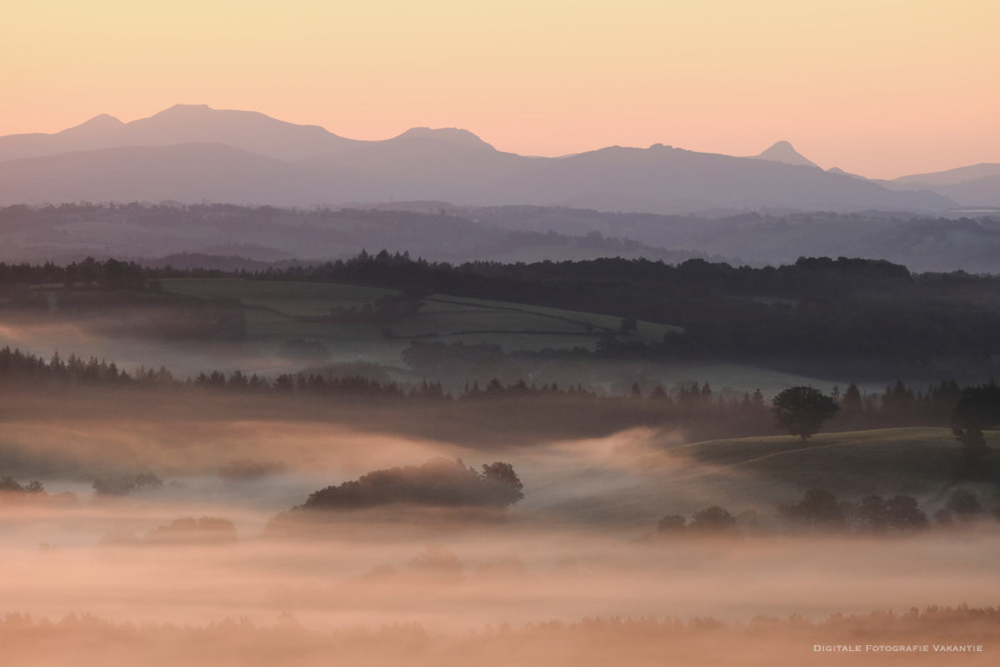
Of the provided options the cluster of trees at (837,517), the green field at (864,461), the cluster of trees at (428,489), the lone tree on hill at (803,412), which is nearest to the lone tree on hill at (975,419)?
the green field at (864,461)

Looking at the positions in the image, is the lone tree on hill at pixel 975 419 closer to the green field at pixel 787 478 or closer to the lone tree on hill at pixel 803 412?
the green field at pixel 787 478

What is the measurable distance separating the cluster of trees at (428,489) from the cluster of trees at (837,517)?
23.7 m

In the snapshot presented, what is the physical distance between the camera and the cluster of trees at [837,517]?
84.9 m

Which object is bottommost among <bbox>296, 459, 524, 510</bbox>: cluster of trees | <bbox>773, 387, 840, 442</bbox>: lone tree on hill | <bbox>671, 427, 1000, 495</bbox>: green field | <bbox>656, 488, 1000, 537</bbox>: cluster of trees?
<bbox>296, 459, 524, 510</bbox>: cluster of trees

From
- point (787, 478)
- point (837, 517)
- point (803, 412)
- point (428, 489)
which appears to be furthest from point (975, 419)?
point (428, 489)

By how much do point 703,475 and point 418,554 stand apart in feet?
87.9

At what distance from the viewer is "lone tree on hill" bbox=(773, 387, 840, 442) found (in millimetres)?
110188

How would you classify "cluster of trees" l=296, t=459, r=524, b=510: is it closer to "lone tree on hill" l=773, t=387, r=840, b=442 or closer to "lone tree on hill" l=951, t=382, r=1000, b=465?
"lone tree on hill" l=773, t=387, r=840, b=442

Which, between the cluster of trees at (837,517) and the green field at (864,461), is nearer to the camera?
the cluster of trees at (837,517)

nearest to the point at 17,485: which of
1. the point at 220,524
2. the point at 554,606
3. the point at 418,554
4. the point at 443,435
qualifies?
the point at 220,524

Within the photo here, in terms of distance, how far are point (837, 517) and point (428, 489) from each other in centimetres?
4200

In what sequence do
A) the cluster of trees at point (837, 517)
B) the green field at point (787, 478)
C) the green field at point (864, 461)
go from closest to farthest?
the cluster of trees at point (837, 517), the green field at point (787, 478), the green field at point (864, 461)

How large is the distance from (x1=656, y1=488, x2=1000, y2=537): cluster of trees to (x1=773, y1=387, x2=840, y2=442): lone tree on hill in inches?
764

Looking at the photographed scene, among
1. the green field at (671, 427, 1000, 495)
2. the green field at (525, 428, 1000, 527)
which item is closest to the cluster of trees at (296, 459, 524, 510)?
the green field at (525, 428, 1000, 527)
